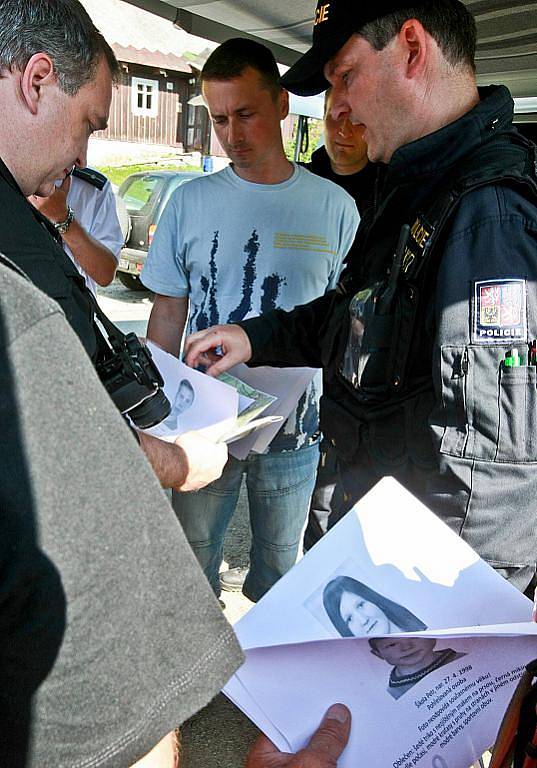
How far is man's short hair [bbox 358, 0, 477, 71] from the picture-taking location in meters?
1.35

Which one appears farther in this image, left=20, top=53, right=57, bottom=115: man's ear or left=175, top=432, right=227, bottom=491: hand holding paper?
left=175, top=432, right=227, bottom=491: hand holding paper

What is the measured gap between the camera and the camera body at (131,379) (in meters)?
1.38

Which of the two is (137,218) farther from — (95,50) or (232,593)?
(95,50)

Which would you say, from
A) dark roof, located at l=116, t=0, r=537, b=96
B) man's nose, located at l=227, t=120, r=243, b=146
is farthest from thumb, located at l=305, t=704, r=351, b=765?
dark roof, located at l=116, t=0, r=537, b=96

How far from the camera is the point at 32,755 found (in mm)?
607

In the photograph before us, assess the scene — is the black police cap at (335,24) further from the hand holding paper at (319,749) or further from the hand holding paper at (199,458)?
the hand holding paper at (319,749)

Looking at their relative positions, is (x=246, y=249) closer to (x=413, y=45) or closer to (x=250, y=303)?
(x=250, y=303)

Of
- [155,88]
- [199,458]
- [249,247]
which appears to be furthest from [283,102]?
[155,88]

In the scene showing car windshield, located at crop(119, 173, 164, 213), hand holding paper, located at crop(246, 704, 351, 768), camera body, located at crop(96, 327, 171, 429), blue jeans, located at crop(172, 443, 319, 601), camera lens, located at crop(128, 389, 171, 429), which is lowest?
blue jeans, located at crop(172, 443, 319, 601)

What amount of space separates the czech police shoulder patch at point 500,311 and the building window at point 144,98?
85.2 ft

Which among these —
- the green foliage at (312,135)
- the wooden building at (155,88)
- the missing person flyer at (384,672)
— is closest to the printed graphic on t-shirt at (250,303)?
the missing person flyer at (384,672)

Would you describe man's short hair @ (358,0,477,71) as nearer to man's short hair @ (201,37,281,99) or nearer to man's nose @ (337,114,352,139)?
man's short hair @ (201,37,281,99)

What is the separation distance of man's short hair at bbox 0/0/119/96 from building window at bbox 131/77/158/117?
25403 mm

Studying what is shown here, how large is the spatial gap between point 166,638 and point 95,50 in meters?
1.23
